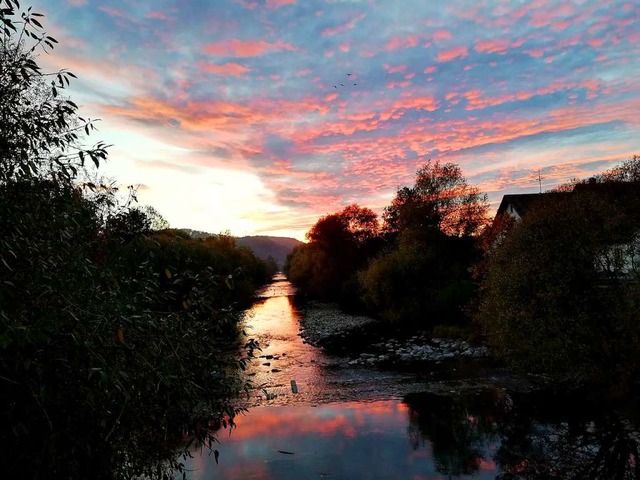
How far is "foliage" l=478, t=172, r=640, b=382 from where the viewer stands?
16.6m

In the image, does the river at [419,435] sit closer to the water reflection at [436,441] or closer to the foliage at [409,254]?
the water reflection at [436,441]

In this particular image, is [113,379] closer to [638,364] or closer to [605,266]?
[638,364]

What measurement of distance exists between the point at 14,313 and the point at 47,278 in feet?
1.89

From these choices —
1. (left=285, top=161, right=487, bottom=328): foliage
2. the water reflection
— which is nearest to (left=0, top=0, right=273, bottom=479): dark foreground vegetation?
the water reflection

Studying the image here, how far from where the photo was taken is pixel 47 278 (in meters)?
4.73

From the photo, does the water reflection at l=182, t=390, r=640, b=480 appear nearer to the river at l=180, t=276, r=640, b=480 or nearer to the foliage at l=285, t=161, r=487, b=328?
the river at l=180, t=276, r=640, b=480

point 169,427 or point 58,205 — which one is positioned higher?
point 58,205

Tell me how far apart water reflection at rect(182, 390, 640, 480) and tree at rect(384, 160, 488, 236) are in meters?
42.6

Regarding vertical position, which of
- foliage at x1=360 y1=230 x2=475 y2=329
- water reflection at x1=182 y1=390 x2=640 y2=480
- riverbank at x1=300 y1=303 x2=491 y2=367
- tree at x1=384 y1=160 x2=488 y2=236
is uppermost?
tree at x1=384 y1=160 x2=488 y2=236

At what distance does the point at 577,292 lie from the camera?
56.6ft

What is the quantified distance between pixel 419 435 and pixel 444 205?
165 feet

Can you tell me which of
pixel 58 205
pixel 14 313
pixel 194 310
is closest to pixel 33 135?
pixel 58 205

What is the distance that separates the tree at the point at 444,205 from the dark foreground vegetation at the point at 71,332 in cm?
5484

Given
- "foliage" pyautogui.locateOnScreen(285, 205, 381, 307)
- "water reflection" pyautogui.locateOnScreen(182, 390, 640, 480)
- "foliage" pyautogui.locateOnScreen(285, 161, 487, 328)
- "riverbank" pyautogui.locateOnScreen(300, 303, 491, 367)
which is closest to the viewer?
"water reflection" pyautogui.locateOnScreen(182, 390, 640, 480)
